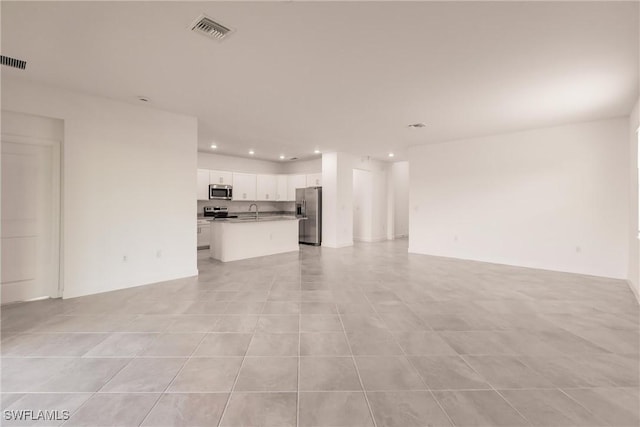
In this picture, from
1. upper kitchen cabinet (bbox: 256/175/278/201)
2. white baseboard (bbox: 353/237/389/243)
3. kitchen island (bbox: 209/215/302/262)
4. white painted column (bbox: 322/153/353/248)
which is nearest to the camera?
kitchen island (bbox: 209/215/302/262)

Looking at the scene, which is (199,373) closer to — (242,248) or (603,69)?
(242,248)

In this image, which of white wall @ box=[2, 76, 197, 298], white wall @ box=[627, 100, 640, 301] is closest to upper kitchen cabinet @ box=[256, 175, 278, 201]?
white wall @ box=[2, 76, 197, 298]

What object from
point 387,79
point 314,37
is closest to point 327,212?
point 387,79

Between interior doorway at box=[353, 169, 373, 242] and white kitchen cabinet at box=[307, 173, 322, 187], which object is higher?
white kitchen cabinet at box=[307, 173, 322, 187]

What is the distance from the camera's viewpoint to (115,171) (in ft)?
12.7

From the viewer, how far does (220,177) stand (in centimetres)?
798

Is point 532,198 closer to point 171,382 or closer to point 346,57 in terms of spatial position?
point 346,57

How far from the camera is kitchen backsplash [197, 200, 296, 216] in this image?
808 centimetres

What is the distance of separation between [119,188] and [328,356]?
3855 mm

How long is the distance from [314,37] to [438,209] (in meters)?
5.52

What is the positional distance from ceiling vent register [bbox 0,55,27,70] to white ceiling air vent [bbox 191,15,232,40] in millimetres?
2178

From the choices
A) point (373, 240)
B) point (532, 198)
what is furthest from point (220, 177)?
point (532, 198)

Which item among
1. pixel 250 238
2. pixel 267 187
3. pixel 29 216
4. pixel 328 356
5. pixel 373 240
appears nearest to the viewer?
pixel 328 356

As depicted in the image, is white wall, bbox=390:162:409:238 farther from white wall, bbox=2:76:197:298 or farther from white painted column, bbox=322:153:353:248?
white wall, bbox=2:76:197:298
